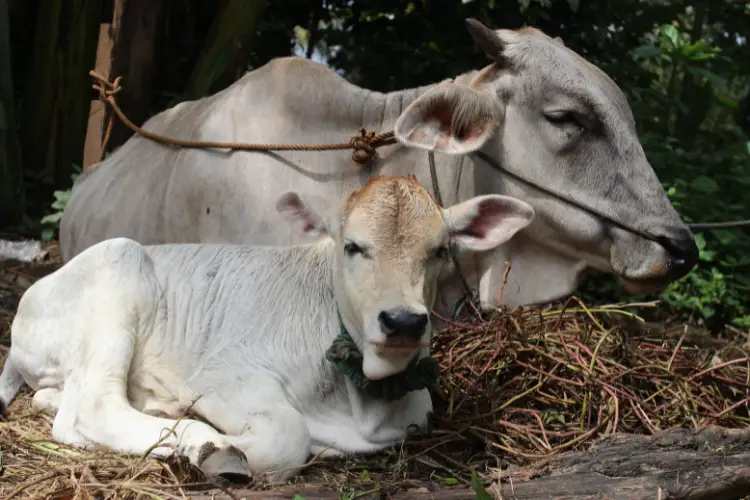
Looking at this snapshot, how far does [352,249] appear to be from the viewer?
2.74 meters

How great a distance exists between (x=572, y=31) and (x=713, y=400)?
3.16 meters

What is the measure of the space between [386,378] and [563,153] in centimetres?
135

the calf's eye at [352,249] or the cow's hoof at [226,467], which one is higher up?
the calf's eye at [352,249]

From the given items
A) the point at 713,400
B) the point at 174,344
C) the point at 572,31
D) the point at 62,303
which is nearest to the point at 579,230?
the point at 713,400

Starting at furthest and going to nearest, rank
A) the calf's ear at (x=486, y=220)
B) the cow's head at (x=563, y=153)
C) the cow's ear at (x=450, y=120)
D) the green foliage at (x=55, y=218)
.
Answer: the green foliage at (x=55, y=218) < the cow's head at (x=563, y=153) < the cow's ear at (x=450, y=120) < the calf's ear at (x=486, y=220)

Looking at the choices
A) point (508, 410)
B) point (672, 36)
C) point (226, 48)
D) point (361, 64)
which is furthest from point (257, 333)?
point (672, 36)

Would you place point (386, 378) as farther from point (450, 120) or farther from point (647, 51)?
point (647, 51)

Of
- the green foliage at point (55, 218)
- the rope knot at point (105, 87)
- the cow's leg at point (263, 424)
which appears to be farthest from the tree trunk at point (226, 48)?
the cow's leg at point (263, 424)

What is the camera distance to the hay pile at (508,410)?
8.41 ft

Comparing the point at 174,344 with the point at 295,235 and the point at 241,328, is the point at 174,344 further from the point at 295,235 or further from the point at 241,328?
the point at 295,235

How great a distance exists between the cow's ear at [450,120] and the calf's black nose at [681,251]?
2.54ft

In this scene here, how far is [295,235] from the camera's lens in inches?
150

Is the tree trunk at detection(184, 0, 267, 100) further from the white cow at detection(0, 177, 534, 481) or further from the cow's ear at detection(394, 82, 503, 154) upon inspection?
the white cow at detection(0, 177, 534, 481)

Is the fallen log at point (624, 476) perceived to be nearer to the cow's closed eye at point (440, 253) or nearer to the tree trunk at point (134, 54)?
the cow's closed eye at point (440, 253)
